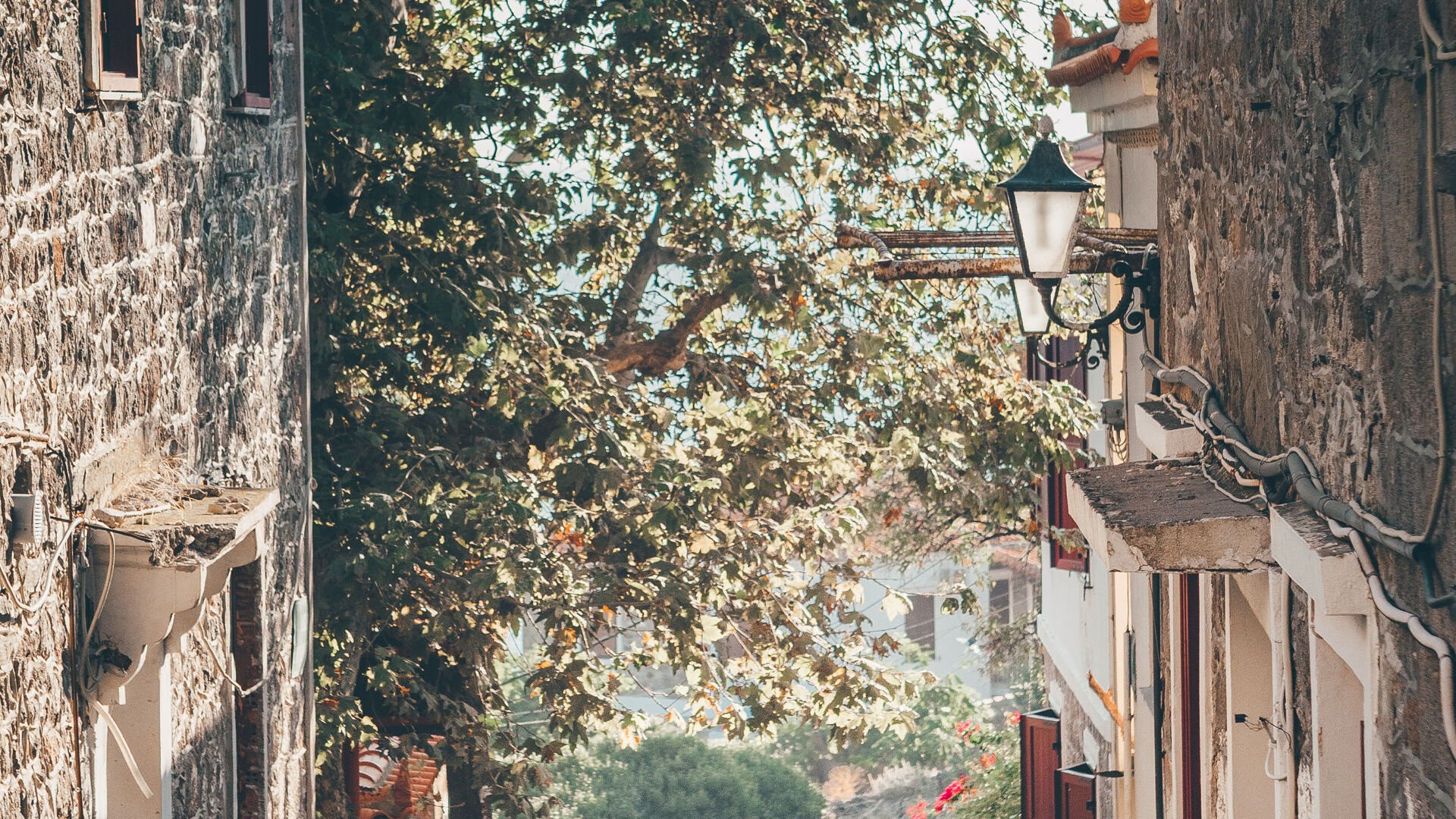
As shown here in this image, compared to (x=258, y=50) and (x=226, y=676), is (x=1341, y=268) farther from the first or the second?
(x=258, y=50)

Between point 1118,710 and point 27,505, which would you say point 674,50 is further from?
point 27,505

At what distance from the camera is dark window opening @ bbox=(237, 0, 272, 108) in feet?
22.3

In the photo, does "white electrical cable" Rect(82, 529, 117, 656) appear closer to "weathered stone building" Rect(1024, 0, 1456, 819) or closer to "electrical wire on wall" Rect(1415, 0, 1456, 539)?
"weathered stone building" Rect(1024, 0, 1456, 819)

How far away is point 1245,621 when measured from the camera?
4805 millimetres

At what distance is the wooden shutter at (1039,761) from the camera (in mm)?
13062

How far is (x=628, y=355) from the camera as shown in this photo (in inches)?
455

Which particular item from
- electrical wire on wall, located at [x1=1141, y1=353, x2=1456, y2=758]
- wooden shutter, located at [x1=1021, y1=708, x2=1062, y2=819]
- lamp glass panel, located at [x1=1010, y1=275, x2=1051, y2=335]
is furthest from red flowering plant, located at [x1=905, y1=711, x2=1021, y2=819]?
electrical wire on wall, located at [x1=1141, y1=353, x2=1456, y2=758]

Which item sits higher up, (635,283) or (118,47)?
(118,47)

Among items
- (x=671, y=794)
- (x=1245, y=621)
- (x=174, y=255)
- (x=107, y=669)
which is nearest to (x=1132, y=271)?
(x=1245, y=621)

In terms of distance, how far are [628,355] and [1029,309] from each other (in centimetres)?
420

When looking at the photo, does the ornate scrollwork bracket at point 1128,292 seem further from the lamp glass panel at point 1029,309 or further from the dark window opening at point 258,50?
the dark window opening at point 258,50

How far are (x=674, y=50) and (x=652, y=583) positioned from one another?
3729 millimetres

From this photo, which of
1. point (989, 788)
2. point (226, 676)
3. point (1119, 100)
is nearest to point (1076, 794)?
point (989, 788)

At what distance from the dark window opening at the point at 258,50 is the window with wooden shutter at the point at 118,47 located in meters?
1.97
